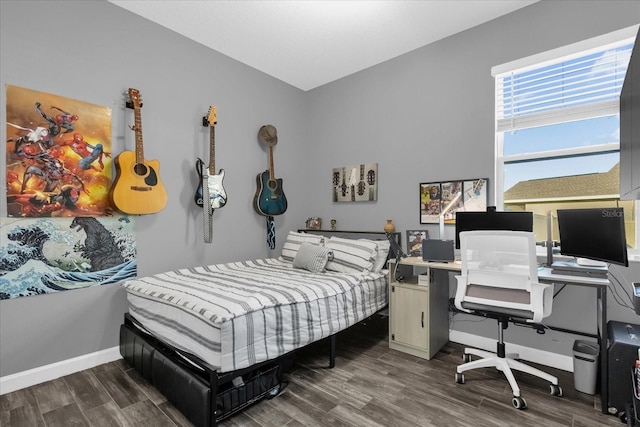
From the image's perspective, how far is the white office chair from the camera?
196cm

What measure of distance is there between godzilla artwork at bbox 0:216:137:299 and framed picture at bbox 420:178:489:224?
9.00 ft

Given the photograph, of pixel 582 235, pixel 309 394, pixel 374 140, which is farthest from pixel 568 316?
pixel 374 140

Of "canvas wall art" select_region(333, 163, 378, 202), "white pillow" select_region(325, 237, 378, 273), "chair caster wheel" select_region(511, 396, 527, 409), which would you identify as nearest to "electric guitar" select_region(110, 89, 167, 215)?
"white pillow" select_region(325, 237, 378, 273)

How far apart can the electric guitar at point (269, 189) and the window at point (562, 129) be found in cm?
232

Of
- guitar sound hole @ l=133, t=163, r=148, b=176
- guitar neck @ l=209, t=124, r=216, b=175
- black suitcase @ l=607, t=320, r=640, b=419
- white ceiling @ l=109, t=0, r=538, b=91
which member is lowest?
black suitcase @ l=607, t=320, r=640, b=419

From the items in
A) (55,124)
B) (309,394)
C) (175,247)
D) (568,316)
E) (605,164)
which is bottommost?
(309,394)

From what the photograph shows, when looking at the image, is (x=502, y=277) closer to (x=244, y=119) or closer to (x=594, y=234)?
(x=594, y=234)

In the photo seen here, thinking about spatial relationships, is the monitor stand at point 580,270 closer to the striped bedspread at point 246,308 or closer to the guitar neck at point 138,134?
the striped bedspread at point 246,308

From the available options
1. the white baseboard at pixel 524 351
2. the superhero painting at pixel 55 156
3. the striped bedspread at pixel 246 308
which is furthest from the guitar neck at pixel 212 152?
the white baseboard at pixel 524 351

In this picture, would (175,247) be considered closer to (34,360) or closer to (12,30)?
(34,360)

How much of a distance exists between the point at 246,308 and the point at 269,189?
2103mm

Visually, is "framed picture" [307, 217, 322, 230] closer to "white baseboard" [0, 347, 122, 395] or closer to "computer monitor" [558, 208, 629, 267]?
"white baseboard" [0, 347, 122, 395]

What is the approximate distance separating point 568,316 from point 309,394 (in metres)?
2.05

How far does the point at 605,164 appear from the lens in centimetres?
238
